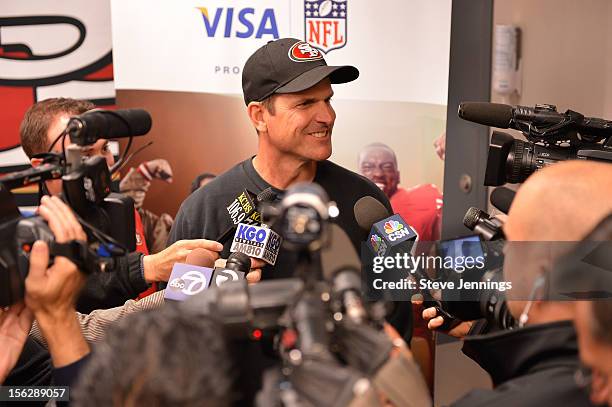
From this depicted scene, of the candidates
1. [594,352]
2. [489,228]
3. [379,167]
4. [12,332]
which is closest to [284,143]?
[489,228]

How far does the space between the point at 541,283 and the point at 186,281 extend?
719mm

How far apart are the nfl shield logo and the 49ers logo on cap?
76 centimetres

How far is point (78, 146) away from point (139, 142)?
1.49 meters

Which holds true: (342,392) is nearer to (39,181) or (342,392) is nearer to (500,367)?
(500,367)

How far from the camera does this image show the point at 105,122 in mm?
1459

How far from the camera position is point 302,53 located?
6.67 feet

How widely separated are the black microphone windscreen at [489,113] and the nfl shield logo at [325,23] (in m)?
1.08

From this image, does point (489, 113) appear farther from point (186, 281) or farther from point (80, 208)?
point (80, 208)

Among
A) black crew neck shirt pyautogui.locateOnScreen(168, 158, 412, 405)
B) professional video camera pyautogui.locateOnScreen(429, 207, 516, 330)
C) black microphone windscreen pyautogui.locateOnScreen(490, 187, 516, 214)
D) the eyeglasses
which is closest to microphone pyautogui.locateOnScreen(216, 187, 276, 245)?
black crew neck shirt pyautogui.locateOnScreen(168, 158, 412, 405)

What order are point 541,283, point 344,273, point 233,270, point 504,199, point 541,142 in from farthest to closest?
point 541,142 < point 504,199 < point 233,270 < point 541,283 < point 344,273

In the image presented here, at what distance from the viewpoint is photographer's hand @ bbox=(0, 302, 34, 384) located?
1431 millimetres

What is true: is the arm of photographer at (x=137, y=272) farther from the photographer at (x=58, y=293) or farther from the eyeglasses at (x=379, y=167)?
the eyeglasses at (x=379, y=167)

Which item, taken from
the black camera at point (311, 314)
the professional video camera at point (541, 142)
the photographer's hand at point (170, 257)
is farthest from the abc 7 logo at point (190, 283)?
the professional video camera at point (541, 142)

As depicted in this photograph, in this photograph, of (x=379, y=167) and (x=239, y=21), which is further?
(x=379, y=167)
